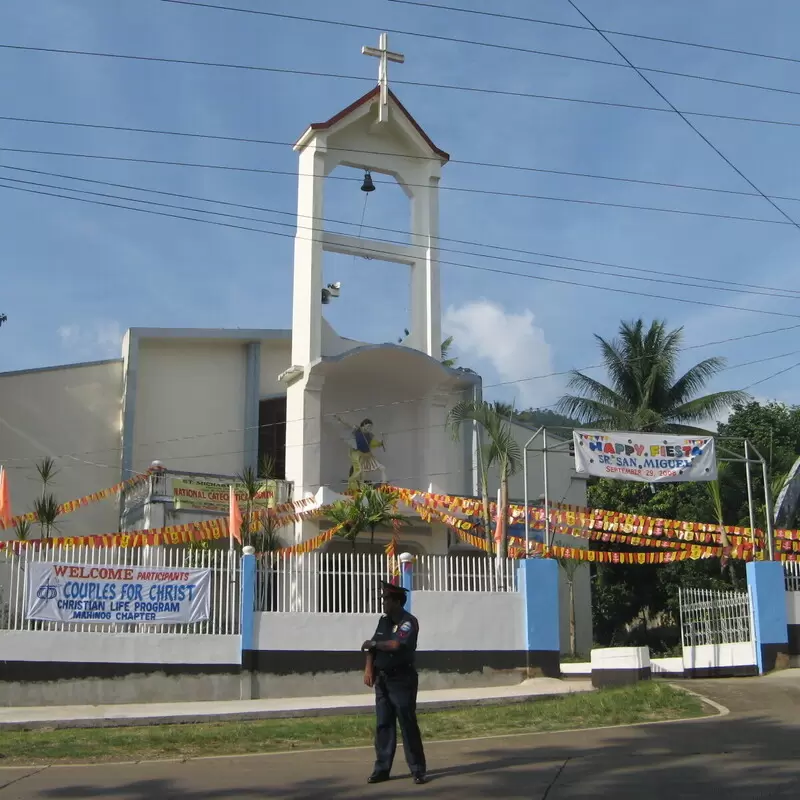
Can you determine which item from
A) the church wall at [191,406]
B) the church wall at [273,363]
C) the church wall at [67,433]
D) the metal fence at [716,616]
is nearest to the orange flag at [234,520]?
the church wall at [67,433]

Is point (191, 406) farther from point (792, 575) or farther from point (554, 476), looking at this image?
point (792, 575)

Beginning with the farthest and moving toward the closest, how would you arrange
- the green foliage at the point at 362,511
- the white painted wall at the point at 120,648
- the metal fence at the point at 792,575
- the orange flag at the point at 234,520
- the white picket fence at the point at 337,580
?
the green foliage at the point at 362,511 < the metal fence at the point at 792,575 < the orange flag at the point at 234,520 < the white picket fence at the point at 337,580 < the white painted wall at the point at 120,648

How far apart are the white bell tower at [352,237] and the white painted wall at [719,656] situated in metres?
8.17

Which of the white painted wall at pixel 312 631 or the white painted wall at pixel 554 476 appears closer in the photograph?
the white painted wall at pixel 312 631

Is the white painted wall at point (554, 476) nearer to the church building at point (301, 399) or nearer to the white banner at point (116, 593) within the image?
the church building at point (301, 399)

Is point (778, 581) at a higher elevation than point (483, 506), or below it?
below

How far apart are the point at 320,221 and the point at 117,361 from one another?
6.63 m

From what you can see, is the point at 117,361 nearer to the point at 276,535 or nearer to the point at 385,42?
the point at 276,535

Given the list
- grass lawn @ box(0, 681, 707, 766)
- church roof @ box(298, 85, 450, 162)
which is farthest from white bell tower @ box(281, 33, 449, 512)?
grass lawn @ box(0, 681, 707, 766)

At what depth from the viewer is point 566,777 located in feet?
27.7

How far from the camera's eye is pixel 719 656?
1989 cm

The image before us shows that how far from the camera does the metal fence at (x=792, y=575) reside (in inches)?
773

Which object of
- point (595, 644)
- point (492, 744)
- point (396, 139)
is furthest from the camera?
point (595, 644)

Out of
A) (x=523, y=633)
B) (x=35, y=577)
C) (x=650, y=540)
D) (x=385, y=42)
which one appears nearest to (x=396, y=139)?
(x=385, y=42)
